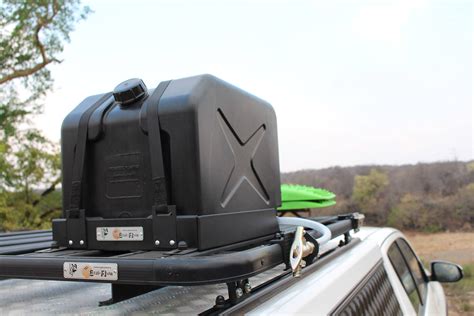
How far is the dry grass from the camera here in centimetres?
997

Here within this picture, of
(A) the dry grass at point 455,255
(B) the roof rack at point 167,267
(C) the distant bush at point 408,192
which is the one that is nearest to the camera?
(B) the roof rack at point 167,267

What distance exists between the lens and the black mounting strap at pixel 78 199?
164 centimetres

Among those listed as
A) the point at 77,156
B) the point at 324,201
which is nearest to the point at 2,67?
the point at 324,201

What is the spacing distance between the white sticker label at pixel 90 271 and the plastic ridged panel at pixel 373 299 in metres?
0.71

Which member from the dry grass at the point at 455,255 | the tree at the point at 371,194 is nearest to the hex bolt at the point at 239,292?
the dry grass at the point at 455,255

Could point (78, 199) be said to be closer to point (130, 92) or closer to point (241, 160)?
point (130, 92)

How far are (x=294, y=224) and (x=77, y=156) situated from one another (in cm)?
97

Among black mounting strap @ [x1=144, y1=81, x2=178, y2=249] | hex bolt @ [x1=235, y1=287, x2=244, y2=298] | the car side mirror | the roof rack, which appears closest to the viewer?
the roof rack

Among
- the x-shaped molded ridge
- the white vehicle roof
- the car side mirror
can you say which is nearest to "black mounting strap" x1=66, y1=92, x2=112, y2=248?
the white vehicle roof

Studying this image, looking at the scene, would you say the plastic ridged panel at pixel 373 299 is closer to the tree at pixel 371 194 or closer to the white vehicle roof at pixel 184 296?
the white vehicle roof at pixel 184 296

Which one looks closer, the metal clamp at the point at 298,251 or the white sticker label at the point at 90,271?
the white sticker label at the point at 90,271

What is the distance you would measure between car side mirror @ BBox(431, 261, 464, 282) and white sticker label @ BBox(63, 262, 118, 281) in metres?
3.07

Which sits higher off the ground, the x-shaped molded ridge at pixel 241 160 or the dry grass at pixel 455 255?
the x-shaped molded ridge at pixel 241 160

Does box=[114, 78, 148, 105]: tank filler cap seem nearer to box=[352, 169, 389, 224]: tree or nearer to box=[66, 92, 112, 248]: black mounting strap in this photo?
box=[66, 92, 112, 248]: black mounting strap
